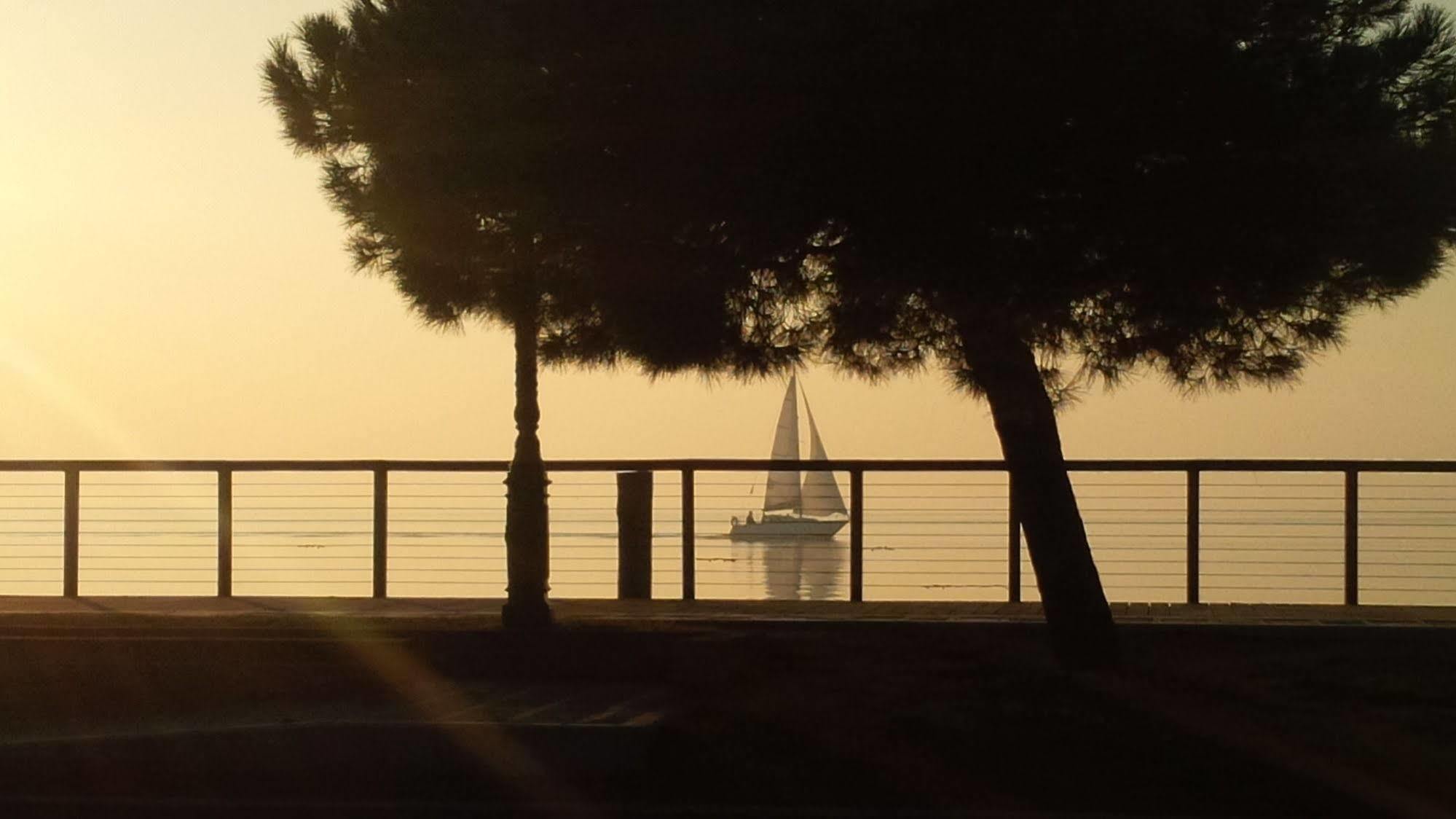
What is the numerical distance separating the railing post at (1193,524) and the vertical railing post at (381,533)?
19.8 feet

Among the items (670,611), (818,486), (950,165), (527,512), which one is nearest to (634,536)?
(670,611)

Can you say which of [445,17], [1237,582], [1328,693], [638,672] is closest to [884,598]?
[1237,582]

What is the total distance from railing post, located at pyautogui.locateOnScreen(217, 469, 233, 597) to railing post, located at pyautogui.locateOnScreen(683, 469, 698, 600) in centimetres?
361

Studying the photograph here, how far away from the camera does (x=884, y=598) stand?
14375 millimetres

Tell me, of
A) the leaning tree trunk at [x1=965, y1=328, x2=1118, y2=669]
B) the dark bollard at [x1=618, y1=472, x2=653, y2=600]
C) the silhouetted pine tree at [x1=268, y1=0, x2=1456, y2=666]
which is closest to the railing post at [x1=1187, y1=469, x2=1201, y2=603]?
the leaning tree trunk at [x1=965, y1=328, x2=1118, y2=669]

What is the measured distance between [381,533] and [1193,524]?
612cm

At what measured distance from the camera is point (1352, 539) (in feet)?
44.3

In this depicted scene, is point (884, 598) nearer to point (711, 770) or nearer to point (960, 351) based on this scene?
point (960, 351)

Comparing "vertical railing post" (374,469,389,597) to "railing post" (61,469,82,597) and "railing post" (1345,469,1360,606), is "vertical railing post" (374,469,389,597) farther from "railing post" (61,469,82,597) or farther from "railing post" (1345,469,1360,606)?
"railing post" (1345,469,1360,606)

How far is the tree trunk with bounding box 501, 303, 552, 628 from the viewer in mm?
11812

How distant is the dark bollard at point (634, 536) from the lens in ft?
46.1

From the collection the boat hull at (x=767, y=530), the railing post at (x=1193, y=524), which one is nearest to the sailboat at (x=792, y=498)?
the boat hull at (x=767, y=530)

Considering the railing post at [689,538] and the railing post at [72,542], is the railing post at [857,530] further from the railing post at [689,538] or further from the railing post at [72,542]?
the railing post at [72,542]

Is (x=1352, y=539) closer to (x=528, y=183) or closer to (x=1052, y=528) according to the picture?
(x=1052, y=528)
